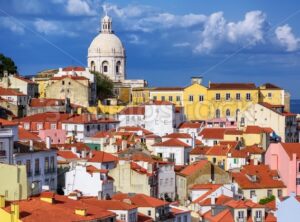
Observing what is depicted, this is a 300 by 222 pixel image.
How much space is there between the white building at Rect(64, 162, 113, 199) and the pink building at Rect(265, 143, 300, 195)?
17.2 metres

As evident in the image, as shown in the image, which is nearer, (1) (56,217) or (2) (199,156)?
(1) (56,217)

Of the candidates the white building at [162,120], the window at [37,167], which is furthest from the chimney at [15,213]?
the white building at [162,120]

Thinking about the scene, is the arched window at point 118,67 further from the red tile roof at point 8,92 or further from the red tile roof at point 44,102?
the red tile roof at point 8,92

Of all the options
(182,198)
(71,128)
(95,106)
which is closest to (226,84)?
(95,106)

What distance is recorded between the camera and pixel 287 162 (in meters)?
66.6

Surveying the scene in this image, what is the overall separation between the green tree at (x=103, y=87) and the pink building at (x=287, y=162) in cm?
4161

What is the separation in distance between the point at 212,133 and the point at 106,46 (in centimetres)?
4824

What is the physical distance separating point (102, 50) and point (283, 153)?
2469 inches

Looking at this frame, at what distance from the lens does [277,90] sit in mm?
102062

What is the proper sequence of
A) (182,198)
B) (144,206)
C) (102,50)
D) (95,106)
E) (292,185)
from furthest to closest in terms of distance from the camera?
(102,50)
(95,106)
(292,185)
(182,198)
(144,206)

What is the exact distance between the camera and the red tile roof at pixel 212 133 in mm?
80375

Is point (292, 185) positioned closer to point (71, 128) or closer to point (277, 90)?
point (71, 128)

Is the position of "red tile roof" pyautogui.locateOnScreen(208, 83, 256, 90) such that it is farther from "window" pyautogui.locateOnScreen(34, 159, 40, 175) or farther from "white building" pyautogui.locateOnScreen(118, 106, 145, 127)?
"window" pyautogui.locateOnScreen(34, 159, 40, 175)

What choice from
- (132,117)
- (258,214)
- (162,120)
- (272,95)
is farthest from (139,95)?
(258,214)
